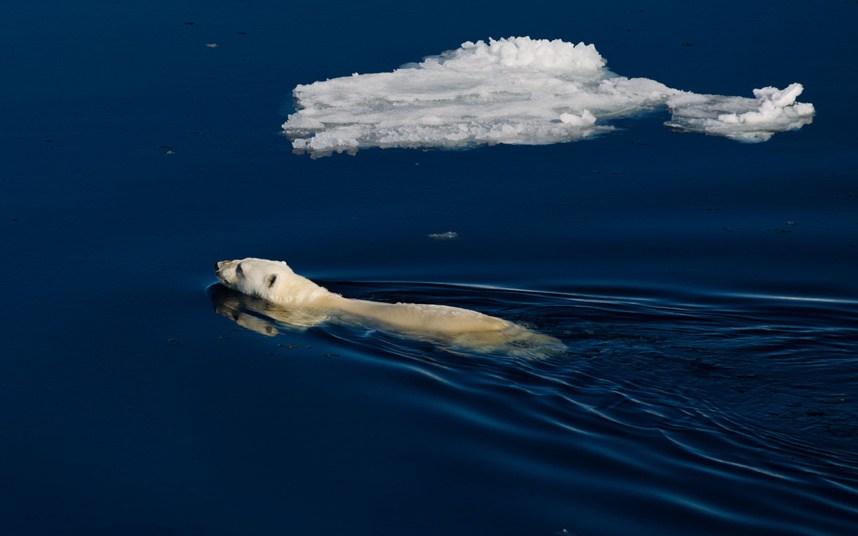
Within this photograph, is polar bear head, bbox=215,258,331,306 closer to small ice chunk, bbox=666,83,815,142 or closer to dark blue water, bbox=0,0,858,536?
dark blue water, bbox=0,0,858,536

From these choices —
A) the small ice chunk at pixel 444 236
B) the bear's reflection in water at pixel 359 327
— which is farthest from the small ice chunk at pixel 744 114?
the bear's reflection in water at pixel 359 327

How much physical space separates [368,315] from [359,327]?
0.13 meters

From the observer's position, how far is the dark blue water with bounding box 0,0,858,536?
27.3 ft

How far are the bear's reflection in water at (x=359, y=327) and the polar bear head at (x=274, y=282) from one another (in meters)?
0.09

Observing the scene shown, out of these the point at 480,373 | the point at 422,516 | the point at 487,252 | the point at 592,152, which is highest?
the point at 592,152

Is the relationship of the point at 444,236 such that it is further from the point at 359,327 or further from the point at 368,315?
the point at 359,327

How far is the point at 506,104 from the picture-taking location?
14.9 meters

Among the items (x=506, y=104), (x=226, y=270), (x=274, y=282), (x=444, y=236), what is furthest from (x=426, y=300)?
(x=506, y=104)

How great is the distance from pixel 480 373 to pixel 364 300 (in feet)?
5.71

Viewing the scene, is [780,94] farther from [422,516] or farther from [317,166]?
[422,516]

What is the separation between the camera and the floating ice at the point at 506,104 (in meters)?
14.1

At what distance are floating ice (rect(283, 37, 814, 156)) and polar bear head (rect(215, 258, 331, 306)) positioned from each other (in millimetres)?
2964

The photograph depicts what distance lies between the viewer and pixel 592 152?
13789 mm

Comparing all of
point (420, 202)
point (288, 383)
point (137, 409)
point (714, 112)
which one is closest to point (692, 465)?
point (288, 383)
